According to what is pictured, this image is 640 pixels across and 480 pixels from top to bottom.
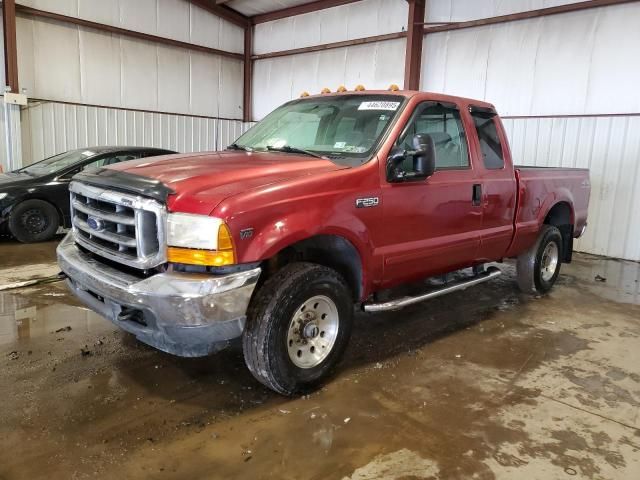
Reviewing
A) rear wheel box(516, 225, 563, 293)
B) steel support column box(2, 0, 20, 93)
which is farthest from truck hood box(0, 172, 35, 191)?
rear wheel box(516, 225, 563, 293)

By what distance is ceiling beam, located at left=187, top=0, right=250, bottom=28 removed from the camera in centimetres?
1267

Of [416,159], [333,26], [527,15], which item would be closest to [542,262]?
[416,159]

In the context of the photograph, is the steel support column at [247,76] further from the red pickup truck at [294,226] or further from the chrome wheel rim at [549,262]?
the chrome wheel rim at [549,262]

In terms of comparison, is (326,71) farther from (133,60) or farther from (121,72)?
(121,72)

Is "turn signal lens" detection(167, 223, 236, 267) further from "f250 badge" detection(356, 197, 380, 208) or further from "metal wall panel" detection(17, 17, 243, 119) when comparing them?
"metal wall panel" detection(17, 17, 243, 119)

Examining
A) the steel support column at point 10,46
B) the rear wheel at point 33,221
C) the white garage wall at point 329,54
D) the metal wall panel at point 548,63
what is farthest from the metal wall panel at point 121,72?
the metal wall panel at point 548,63

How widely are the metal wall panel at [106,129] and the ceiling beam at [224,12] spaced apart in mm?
2656

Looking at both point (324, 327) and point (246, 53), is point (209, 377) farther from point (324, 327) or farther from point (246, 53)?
point (246, 53)

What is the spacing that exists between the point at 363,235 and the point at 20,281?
4.10 m

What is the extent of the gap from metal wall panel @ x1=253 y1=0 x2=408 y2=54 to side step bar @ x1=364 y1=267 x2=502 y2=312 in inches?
297

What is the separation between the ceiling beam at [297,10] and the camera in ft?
38.7

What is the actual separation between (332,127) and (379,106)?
1.27 ft

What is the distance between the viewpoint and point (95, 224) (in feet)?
10.0

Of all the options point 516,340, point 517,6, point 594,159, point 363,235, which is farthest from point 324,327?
point 517,6
